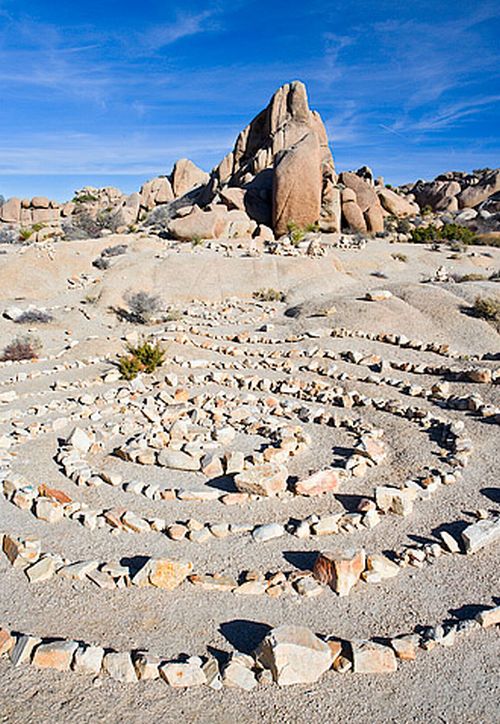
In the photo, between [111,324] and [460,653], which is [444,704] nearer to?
[460,653]

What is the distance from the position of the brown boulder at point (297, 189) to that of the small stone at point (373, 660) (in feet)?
84.7

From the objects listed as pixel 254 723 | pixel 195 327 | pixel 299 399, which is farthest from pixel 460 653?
pixel 195 327

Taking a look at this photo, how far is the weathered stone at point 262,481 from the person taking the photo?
19.4 ft

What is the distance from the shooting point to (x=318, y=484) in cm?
604

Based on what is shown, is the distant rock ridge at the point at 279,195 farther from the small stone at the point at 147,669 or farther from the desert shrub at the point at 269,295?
the small stone at the point at 147,669

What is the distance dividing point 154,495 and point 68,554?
4.20 feet

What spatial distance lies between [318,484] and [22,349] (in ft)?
30.0

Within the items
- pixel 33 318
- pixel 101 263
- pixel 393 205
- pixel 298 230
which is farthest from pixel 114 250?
pixel 393 205

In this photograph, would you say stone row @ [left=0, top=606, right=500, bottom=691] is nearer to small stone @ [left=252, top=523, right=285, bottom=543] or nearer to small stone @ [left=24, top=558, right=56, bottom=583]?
small stone @ [left=24, top=558, right=56, bottom=583]

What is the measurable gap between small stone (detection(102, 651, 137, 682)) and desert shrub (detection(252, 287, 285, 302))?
48.1 feet

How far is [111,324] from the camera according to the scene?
15.4 meters

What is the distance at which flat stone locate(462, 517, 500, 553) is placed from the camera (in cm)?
479

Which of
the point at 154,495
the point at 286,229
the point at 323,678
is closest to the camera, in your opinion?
the point at 323,678

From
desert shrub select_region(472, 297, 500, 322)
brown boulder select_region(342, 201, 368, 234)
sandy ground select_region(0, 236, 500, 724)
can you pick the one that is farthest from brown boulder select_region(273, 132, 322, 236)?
sandy ground select_region(0, 236, 500, 724)
